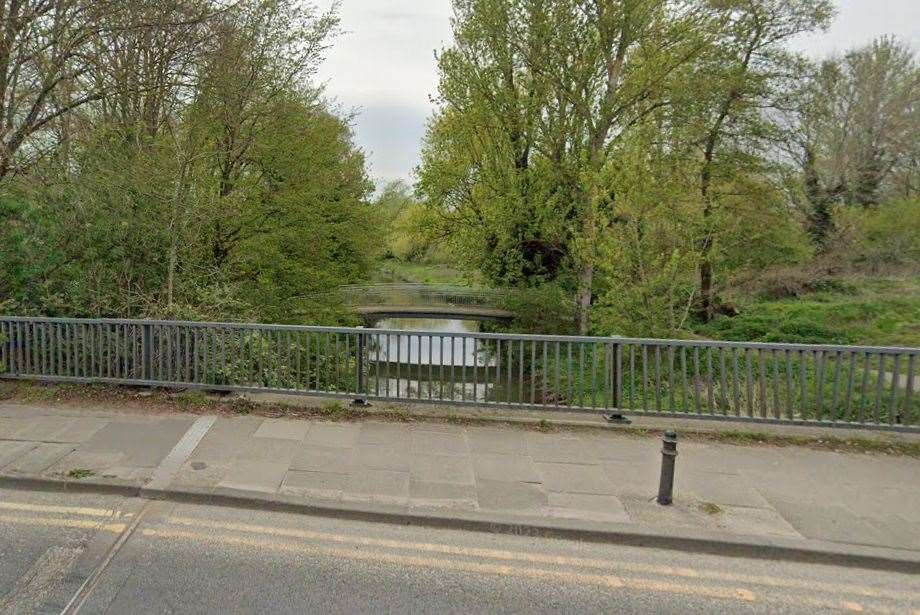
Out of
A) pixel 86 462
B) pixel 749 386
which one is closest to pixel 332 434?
pixel 86 462

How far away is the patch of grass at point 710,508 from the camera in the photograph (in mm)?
3744

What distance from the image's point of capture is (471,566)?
3.14 metres

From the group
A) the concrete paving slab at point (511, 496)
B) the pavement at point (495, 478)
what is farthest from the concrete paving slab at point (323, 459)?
the concrete paving slab at point (511, 496)

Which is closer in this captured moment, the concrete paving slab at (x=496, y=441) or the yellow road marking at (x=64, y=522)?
the yellow road marking at (x=64, y=522)

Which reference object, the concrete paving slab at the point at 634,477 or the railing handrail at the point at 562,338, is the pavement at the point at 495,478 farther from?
the railing handrail at the point at 562,338

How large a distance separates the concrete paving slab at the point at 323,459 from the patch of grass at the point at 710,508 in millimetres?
2836

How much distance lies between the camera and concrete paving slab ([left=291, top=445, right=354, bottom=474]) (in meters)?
4.31

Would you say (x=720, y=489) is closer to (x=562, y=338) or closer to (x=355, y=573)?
(x=562, y=338)

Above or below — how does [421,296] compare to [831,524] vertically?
above

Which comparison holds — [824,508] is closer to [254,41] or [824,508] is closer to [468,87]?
[254,41]

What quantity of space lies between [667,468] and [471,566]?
1681 millimetres

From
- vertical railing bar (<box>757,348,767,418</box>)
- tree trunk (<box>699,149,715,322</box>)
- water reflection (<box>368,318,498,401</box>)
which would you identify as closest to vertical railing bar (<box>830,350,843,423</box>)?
vertical railing bar (<box>757,348,767,418</box>)

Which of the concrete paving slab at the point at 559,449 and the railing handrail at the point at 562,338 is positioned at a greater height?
the railing handrail at the point at 562,338

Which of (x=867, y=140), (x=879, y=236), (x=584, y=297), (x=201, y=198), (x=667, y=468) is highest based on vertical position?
(x=867, y=140)
